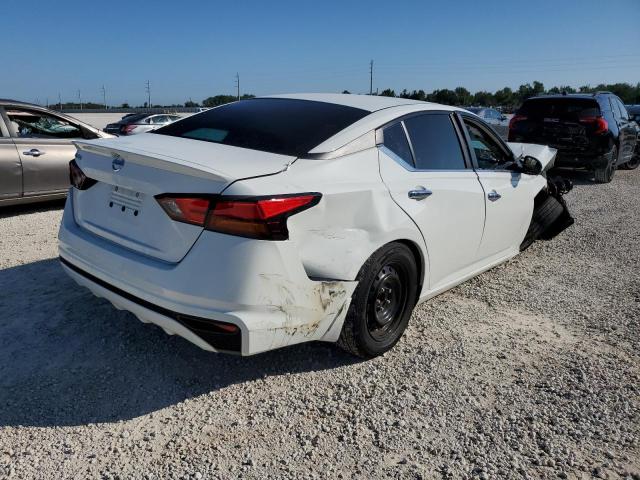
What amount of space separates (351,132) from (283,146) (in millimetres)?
408

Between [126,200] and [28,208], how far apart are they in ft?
16.7

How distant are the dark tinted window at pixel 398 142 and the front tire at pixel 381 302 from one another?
0.58 meters

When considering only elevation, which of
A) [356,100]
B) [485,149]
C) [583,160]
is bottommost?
[583,160]

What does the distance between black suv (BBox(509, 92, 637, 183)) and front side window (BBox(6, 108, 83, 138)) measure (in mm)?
8131

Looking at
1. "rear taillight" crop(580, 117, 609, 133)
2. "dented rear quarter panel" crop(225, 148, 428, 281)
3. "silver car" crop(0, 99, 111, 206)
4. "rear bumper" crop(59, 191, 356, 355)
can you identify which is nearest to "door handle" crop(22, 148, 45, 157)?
"silver car" crop(0, 99, 111, 206)

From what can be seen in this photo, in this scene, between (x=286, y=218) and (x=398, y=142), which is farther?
(x=398, y=142)

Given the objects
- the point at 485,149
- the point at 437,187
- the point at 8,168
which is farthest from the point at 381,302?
the point at 8,168

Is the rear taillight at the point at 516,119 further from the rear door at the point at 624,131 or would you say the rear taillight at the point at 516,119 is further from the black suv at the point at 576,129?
the rear door at the point at 624,131

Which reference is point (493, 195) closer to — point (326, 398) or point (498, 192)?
point (498, 192)

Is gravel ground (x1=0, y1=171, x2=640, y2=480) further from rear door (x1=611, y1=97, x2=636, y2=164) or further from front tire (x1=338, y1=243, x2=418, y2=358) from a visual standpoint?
rear door (x1=611, y1=97, x2=636, y2=164)

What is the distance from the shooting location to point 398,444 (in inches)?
96.9

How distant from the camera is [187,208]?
2449 millimetres

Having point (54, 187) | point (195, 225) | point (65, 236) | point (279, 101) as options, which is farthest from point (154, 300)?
point (54, 187)

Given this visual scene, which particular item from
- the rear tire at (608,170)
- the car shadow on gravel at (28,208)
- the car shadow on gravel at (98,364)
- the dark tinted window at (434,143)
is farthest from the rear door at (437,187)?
the rear tire at (608,170)
